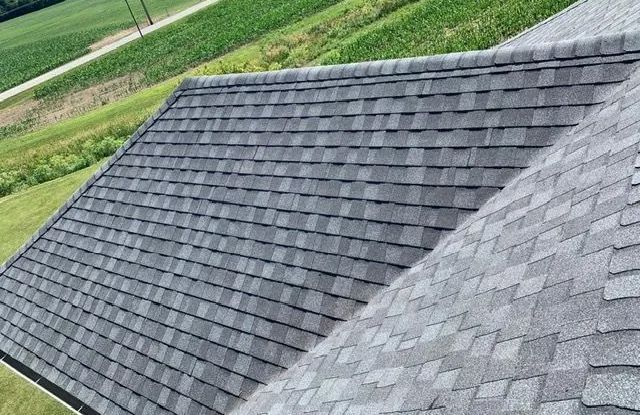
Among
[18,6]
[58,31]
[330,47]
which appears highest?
[18,6]

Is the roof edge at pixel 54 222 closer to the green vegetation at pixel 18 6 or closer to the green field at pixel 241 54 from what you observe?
the green field at pixel 241 54

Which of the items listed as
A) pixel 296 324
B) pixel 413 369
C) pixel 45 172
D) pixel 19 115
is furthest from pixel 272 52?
pixel 413 369

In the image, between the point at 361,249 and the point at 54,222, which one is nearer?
the point at 361,249

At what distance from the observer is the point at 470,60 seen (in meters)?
8.30

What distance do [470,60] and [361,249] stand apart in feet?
10.7

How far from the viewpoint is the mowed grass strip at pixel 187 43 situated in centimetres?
5600

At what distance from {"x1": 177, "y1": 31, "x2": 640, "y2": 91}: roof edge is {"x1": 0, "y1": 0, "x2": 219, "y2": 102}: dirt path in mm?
65676

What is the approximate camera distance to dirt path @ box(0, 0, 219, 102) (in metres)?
68.2

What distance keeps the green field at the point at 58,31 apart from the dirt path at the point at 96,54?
Answer: 249 centimetres

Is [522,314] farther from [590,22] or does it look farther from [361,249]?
[590,22]

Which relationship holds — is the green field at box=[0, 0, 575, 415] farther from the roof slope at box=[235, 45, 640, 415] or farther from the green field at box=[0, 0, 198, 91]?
the green field at box=[0, 0, 198, 91]

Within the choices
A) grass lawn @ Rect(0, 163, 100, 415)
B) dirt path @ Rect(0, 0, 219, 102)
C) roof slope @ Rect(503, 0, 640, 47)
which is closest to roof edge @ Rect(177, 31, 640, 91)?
roof slope @ Rect(503, 0, 640, 47)

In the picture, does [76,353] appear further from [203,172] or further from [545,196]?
[545,196]

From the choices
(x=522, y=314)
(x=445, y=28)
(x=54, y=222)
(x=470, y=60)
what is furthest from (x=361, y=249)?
(x=445, y=28)
